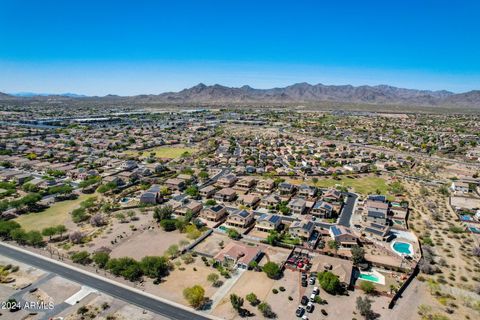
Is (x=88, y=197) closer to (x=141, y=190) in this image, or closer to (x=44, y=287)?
(x=141, y=190)

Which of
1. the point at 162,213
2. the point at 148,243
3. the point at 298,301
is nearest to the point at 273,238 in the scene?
the point at 298,301

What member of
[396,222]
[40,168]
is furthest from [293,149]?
[40,168]

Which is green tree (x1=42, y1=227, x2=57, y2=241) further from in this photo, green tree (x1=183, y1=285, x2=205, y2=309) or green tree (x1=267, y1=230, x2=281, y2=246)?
green tree (x1=267, y1=230, x2=281, y2=246)

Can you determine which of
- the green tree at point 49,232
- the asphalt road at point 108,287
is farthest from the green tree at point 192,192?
the asphalt road at point 108,287

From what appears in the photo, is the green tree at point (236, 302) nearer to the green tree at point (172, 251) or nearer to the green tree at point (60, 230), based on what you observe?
the green tree at point (172, 251)

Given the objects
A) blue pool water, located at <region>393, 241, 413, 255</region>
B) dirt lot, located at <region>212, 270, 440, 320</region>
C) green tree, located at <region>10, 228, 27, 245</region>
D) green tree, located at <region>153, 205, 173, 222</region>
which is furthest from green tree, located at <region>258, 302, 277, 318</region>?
green tree, located at <region>10, 228, 27, 245</region>
